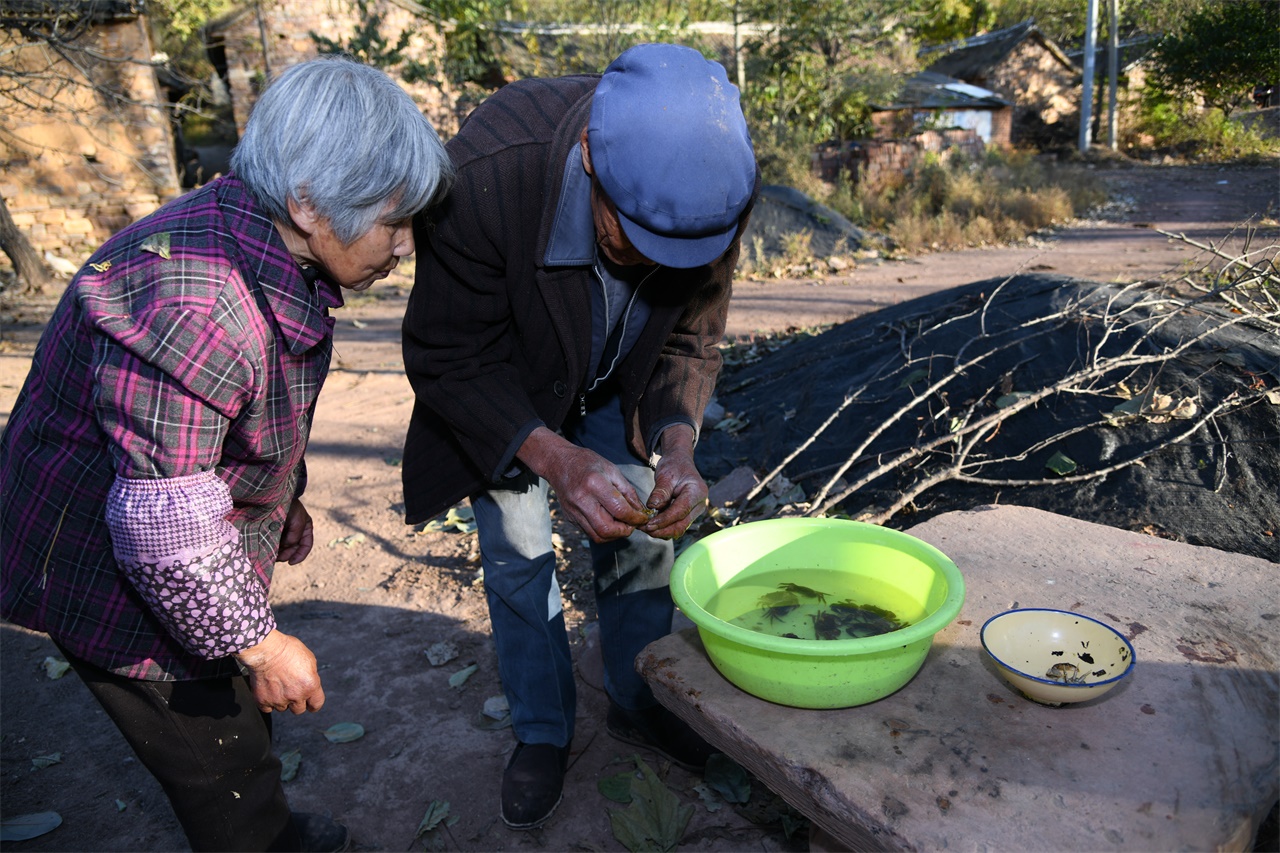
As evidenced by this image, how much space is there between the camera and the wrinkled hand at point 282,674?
148 centimetres

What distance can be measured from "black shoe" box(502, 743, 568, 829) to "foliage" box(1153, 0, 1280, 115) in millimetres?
3458

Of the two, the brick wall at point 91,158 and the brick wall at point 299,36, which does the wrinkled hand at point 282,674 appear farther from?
the brick wall at point 299,36

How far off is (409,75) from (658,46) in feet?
48.1

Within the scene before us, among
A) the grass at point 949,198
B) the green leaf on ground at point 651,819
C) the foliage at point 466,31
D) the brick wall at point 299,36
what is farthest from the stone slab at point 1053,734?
the foliage at point 466,31

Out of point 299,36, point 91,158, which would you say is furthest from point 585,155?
point 299,36

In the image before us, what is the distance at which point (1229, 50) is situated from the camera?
332 cm

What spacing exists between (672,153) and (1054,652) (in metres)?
1.27

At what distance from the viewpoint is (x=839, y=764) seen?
1.52 meters

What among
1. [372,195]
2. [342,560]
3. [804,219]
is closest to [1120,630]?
[372,195]

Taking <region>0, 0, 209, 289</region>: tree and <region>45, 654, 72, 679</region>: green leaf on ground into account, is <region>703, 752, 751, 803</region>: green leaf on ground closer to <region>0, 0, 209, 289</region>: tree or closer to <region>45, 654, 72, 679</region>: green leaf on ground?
<region>45, 654, 72, 679</region>: green leaf on ground

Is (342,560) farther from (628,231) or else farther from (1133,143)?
(1133,143)

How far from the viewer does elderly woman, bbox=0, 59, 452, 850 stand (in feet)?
4.24

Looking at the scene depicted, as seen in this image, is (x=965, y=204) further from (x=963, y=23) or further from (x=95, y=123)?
(x=963, y=23)

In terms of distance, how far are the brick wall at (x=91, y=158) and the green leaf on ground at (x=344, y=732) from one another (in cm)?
1129
